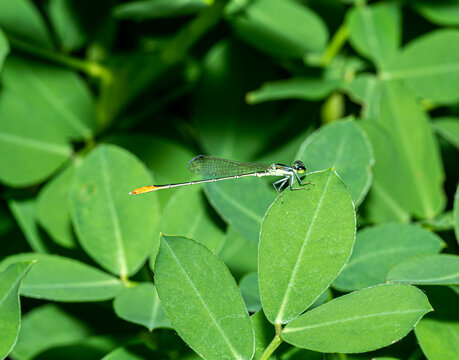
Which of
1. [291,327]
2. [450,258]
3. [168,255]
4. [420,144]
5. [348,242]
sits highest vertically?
[168,255]

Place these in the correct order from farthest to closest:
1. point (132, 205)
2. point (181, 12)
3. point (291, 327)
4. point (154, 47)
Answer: point (154, 47)
point (181, 12)
point (132, 205)
point (291, 327)

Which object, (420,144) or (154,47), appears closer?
(420,144)

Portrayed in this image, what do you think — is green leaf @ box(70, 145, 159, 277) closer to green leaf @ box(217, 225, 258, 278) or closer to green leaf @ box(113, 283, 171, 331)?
green leaf @ box(113, 283, 171, 331)

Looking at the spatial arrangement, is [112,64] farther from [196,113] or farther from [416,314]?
[416,314]

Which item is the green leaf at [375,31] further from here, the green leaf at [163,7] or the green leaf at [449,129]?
the green leaf at [163,7]

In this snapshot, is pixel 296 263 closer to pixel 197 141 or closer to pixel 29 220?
pixel 29 220

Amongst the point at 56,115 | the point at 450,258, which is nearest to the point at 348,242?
the point at 450,258

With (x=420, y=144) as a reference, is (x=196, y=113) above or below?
above

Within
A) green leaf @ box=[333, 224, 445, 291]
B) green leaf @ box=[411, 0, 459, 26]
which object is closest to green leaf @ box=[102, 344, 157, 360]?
green leaf @ box=[333, 224, 445, 291]
